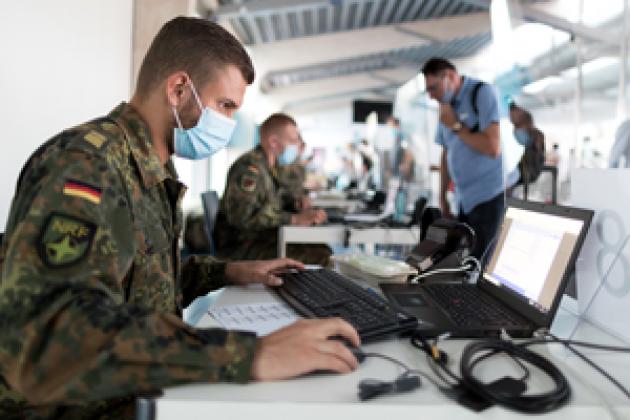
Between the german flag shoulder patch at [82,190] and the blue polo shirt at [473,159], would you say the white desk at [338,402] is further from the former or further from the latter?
Result: the blue polo shirt at [473,159]

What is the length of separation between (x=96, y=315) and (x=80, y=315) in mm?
18

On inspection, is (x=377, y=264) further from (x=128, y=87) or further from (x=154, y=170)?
(x=128, y=87)

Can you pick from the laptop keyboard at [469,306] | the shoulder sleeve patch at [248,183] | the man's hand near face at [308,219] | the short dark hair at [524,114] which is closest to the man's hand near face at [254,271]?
the laptop keyboard at [469,306]

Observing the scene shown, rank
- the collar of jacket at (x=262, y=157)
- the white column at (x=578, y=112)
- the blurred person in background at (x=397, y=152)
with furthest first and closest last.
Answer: the blurred person in background at (x=397, y=152) < the white column at (x=578, y=112) < the collar of jacket at (x=262, y=157)

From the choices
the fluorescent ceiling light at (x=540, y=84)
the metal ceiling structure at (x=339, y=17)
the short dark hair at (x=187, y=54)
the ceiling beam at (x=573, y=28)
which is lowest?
the short dark hair at (x=187, y=54)

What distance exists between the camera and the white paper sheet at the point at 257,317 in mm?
773

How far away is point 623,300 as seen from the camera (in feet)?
2.50

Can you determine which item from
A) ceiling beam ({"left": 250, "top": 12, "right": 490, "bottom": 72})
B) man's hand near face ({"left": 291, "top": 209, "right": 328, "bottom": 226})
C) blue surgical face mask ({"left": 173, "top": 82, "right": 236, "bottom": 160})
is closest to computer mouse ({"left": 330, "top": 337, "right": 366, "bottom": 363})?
blue surgical face mask ({"left": 173, "top": 82, "right": 236, "bottom": 160})

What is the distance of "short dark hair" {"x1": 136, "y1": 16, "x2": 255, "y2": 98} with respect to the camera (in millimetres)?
939

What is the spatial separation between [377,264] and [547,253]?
45cm

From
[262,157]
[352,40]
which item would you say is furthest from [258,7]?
[262,157]

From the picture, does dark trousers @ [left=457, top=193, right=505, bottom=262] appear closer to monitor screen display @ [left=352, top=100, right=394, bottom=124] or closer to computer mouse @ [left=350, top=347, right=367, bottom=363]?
computer mouse @ [left=350, top=347, right=367, bottom=363]

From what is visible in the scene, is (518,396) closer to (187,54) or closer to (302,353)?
(302,353)

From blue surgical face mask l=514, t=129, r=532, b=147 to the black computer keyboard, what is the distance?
5.30ft
